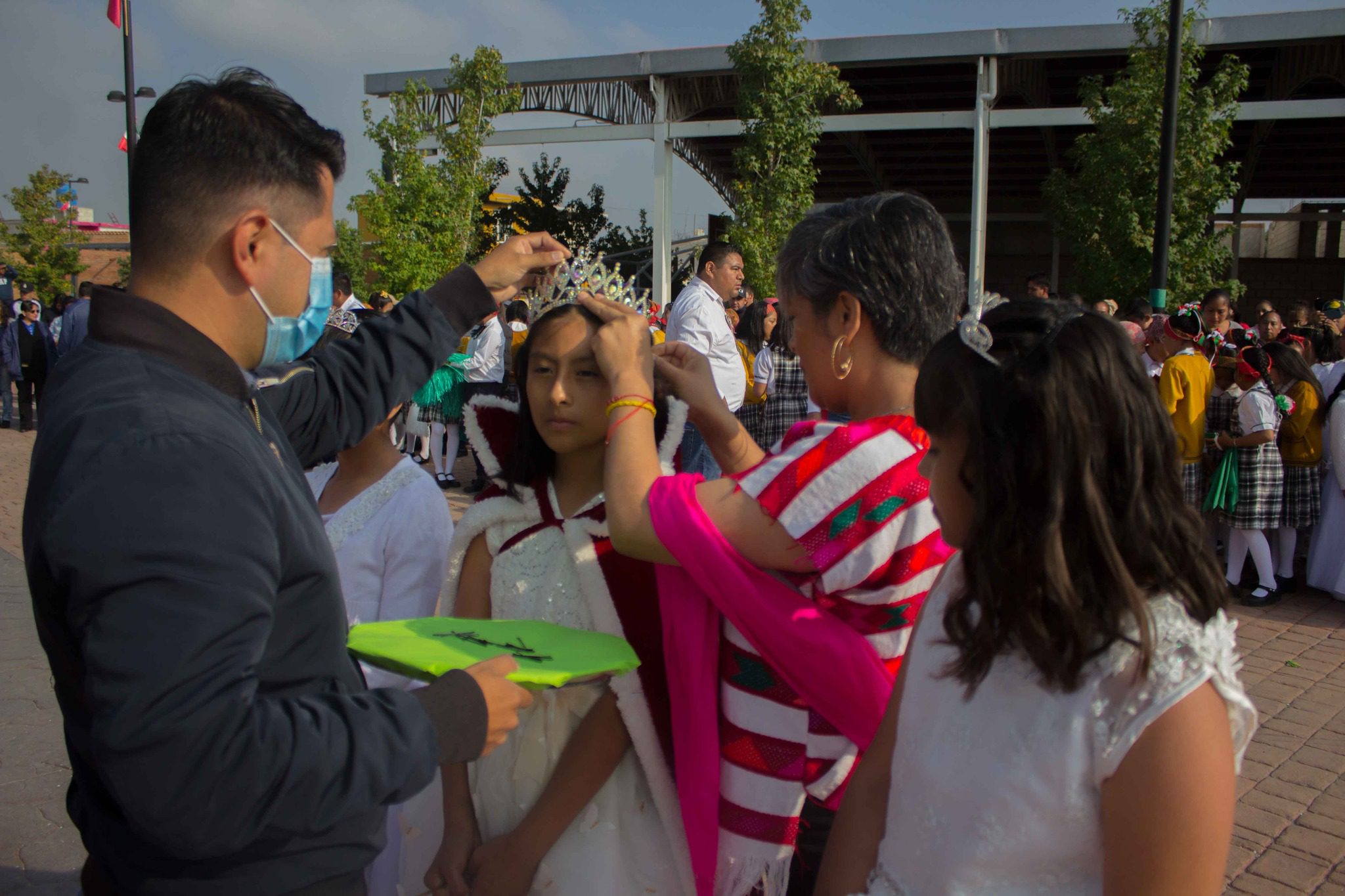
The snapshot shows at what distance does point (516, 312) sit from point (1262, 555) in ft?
28.1

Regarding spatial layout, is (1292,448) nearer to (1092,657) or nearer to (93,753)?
(1092,657)

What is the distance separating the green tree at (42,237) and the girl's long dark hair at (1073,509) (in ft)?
104

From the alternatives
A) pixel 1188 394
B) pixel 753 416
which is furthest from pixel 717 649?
pixel 753 416

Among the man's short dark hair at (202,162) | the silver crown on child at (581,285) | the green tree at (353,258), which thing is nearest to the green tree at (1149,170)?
the silver crown on child at (581,285)

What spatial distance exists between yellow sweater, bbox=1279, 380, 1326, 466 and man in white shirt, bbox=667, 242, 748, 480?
3.97 meters

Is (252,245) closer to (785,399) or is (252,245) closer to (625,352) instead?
(625,352)

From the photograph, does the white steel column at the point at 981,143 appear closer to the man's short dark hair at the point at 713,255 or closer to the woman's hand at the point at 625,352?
the man's short dark hair at the point at 713,255

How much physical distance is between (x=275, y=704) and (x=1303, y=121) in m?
26.8

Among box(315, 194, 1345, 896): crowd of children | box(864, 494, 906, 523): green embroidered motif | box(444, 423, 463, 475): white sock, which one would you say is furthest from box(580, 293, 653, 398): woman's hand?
box(444, 423, 463, 475): white sock

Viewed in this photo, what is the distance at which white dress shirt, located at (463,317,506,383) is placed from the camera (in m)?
10.0

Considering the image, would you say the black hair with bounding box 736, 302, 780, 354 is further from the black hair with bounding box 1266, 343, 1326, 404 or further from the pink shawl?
the pink shawl

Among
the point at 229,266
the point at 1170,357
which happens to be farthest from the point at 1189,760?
the point at 1170,357

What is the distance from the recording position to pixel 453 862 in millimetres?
1806

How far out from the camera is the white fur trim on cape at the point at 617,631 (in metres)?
1.79
